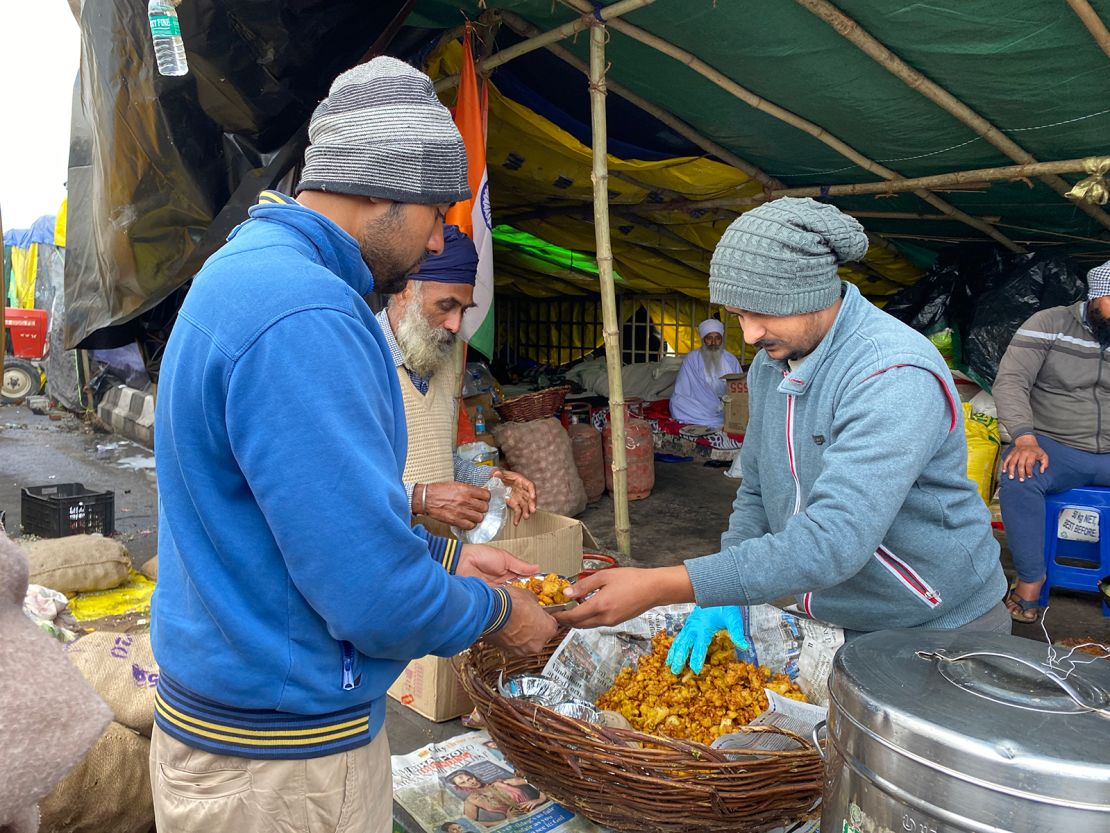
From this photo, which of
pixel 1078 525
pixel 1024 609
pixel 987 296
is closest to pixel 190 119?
pixel 1024 609

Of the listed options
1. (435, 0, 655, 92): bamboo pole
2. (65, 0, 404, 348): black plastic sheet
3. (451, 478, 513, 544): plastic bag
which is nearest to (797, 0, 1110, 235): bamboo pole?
(435, 0, 655, 92): bamboo pole

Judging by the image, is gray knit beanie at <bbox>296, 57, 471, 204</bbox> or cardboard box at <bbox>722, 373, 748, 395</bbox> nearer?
gray knit beanie at <bbox>296, 57, 471, 204</bbox>

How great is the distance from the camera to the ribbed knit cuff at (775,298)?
5.54 feet

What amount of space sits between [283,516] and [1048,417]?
489 centimetres

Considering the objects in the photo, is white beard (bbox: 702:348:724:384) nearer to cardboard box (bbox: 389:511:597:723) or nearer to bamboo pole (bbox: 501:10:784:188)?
bamboo pole (bbox: 501:10:784:188)

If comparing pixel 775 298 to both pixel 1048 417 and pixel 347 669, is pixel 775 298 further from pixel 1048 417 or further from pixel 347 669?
pixel 1048 417

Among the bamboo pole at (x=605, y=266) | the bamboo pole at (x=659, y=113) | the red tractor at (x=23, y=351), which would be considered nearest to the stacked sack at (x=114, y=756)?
the bamboo pole at (x=605, y=266)

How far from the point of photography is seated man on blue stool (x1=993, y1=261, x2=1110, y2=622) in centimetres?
442

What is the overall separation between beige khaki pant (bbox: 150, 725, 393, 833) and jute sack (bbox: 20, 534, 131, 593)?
106 inches

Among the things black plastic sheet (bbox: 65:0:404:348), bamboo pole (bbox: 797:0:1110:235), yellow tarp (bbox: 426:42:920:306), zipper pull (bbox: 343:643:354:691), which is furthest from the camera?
yellow tarp (bbox: 426:42:920:306)

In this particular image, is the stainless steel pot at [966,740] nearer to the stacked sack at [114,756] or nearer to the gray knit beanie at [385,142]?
the gray knit beanie at [385,142]

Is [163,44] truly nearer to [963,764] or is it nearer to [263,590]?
[263,590]

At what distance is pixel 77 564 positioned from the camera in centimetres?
354

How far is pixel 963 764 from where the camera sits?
3.34ft
